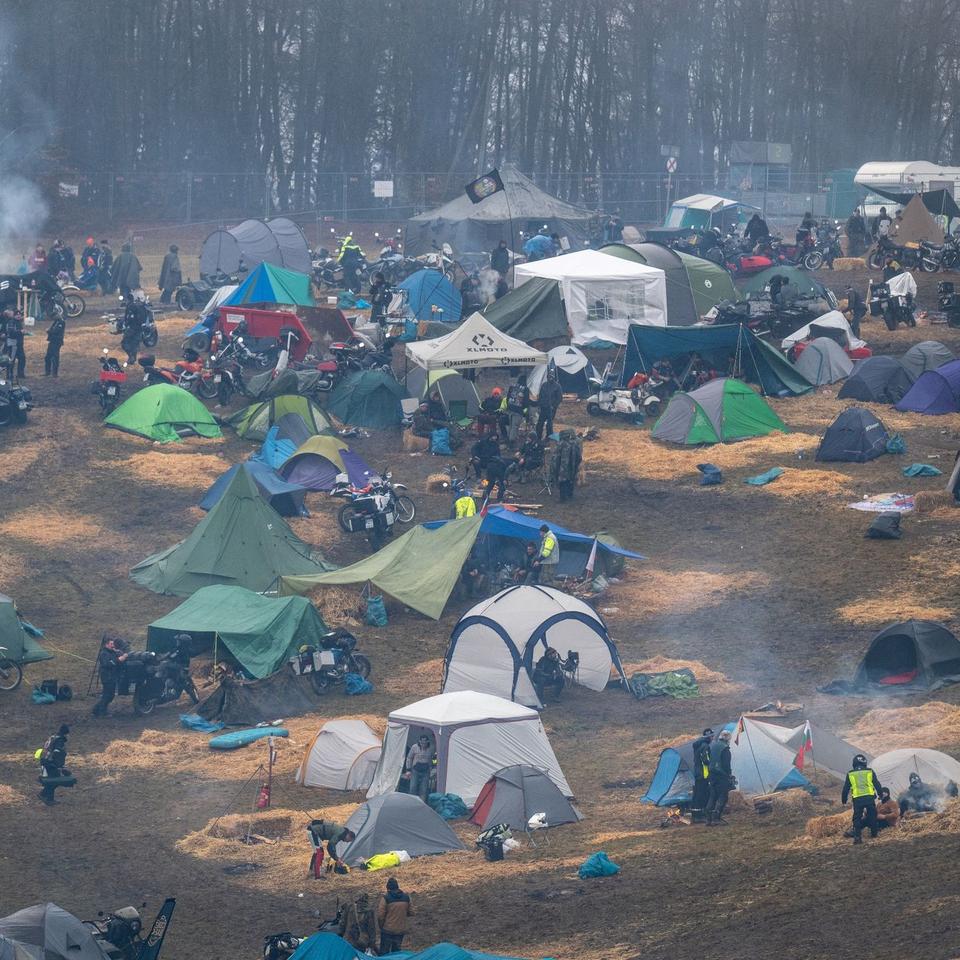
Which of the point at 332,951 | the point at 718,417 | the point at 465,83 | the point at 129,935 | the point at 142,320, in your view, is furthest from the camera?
the point at 465,83

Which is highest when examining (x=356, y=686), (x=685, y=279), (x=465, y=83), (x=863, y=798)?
(x=465, y=83)

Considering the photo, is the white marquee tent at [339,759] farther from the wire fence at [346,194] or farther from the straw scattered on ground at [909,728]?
the wire fence at [346,194]

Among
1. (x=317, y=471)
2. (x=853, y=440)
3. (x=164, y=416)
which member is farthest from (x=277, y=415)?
(x=853, y=440)

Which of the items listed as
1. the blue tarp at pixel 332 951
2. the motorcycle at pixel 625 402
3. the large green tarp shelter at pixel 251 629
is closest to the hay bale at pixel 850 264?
the motorcycle at pixel 625 402

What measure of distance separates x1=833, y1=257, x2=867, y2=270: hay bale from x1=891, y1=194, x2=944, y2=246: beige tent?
1386 mm

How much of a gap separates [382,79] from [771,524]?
154 ft

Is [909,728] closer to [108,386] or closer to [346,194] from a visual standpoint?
[108,386]

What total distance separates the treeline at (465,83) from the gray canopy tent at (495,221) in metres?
15.6

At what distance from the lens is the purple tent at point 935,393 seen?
34.6m

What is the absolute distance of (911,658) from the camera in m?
22.0

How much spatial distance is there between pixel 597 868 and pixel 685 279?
89.8 feet

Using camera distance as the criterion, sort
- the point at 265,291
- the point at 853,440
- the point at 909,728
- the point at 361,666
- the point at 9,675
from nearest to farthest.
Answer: the point at 909,728
the point at 9,675
the point at 361,666
the point at 853,440
the point at 265,291

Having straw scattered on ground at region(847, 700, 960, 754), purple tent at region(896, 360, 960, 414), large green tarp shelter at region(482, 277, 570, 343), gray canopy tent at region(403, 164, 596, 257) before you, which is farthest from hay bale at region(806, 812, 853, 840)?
gray canopy tent at region(403, 164, 596, 257)

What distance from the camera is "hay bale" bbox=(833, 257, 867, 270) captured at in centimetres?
4716
